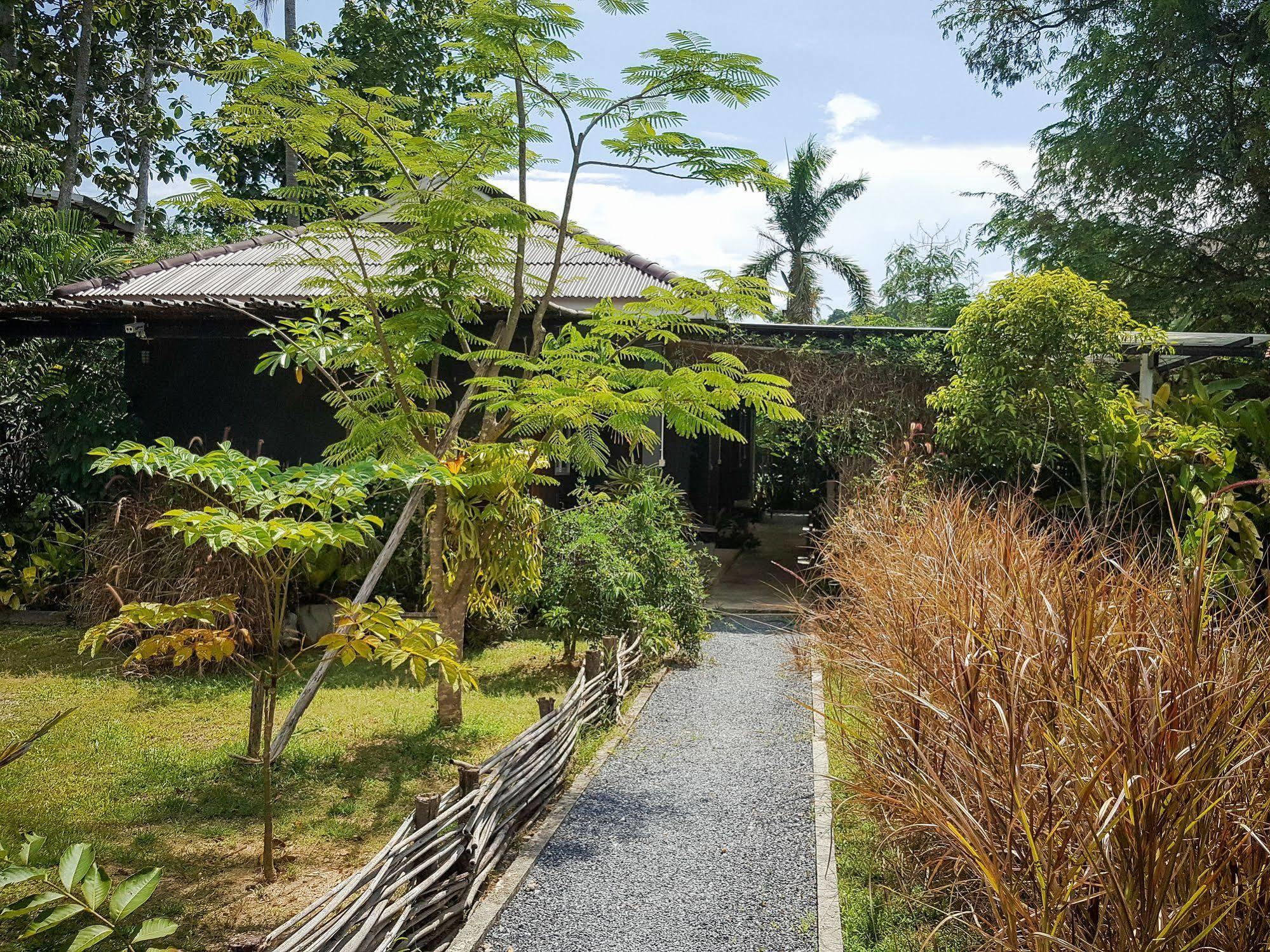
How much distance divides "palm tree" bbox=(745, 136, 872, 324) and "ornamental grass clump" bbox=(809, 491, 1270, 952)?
25.9 m

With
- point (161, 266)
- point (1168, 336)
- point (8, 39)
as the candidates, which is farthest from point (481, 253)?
point (8, 39)

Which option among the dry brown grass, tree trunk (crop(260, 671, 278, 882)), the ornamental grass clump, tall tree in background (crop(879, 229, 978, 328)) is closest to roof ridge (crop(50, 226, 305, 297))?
the dry brown grass

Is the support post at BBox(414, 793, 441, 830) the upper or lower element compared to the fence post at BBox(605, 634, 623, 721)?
upper

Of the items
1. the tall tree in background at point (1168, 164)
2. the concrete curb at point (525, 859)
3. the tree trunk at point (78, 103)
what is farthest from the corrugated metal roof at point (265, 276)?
the tall tree in background at point (1168, 164)

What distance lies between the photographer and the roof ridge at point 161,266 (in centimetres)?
1121

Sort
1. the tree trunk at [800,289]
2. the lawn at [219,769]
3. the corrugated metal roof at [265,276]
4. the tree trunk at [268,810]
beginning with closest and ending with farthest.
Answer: the tree trunk at [268,810]
the lawn at [219,769]
the corrugated metal roof at [265,276]
the tree trunk at [800,289]

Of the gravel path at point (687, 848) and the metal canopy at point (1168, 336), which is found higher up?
the metal canopy at point (1168, 336)

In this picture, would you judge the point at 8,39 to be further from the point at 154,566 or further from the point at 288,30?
the point at 154,566

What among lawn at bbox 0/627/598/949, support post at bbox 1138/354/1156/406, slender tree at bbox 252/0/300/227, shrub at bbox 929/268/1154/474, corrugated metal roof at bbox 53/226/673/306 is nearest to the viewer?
lawn at bbox 0/627/598/949

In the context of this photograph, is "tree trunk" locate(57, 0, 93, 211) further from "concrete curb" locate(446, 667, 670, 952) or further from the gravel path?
the gravel path

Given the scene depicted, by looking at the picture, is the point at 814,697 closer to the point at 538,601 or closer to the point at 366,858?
the point at 538,601

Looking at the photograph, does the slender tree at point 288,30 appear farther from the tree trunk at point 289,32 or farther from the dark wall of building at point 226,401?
the dark wall of building at point 226,401

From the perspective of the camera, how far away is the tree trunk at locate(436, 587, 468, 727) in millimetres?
6148

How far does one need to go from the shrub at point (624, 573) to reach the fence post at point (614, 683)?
59 centimetres
